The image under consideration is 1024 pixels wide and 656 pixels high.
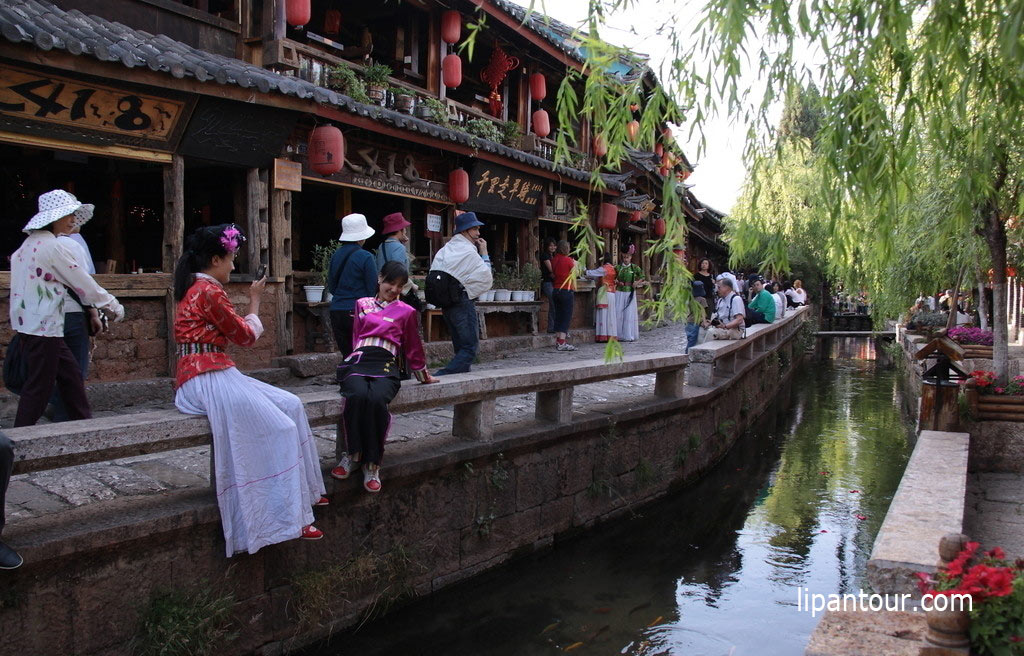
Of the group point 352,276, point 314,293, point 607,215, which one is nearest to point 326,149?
point 314,293

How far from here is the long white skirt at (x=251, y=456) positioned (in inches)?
150

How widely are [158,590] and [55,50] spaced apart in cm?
444

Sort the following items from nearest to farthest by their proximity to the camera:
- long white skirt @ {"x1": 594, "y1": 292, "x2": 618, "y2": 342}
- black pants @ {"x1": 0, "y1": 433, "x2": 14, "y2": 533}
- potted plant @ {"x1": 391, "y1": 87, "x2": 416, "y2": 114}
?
1. black pants @ {"x1": 0, "y1": 433, "x2": 14, "y2": 533}
2. potted plant @ {"x1": 391, "y1": 87, "x2": 416, "y2": 114}
3. long white skirt @ {"x1": 594, "y1": 292, "x2": 618, "y2": 342}

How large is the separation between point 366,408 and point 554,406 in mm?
2299

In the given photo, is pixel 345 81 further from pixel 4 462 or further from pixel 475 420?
pixel 4 462

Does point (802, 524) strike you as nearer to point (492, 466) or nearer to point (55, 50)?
point (492, 466)

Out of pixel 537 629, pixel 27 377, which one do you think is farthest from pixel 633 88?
pixel 27 377

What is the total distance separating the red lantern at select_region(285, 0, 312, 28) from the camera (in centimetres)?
903

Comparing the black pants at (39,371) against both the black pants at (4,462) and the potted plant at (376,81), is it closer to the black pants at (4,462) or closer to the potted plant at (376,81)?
the black pants at (4,462)

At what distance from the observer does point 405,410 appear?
4918mm

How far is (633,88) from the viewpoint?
439cm

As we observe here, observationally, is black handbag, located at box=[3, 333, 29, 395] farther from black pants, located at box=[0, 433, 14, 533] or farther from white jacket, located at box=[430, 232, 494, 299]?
white jacket, located at box=[430, 232, 494, 299]

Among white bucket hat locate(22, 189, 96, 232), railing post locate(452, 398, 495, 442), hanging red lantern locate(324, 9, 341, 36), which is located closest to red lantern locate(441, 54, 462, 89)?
hanging red lantern locate(324, 9, 341, 36)

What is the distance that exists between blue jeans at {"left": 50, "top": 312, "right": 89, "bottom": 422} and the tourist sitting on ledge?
7544mm
